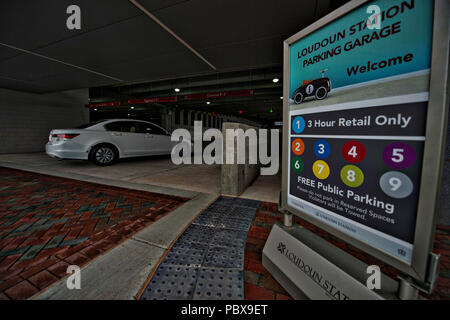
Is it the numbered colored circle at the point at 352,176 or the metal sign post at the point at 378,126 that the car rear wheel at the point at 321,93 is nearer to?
the metal sign post at the point at 378,126

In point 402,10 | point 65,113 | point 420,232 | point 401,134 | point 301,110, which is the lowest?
point 420,232

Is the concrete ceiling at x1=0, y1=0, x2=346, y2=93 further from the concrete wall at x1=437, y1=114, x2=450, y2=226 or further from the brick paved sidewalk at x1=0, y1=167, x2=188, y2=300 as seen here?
the brick paved sidewalk at x1=0, y1=167, x2=188, y2=300

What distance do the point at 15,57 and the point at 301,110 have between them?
7737 millimetres

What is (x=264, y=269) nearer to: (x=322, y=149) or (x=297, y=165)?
(x=297, y=165)

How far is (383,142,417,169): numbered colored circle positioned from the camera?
776mm

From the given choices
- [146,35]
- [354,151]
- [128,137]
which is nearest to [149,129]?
[128,137]

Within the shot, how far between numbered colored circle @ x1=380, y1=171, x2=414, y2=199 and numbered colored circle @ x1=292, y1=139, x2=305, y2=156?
0.51 meters

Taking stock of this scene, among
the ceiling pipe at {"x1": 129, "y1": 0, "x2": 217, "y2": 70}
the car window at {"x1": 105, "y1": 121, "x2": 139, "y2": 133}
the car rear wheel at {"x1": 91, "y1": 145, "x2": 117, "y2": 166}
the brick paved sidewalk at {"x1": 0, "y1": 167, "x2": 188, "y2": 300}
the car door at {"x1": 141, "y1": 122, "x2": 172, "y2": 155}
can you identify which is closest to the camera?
the brick paved sidewalk at {"x1": 0, "y1": 167, "x2": 188, "y2": 300}

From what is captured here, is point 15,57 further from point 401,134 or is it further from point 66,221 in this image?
point 401,134

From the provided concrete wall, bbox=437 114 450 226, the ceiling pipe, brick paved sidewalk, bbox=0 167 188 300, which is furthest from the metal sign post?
the ceiling pipe

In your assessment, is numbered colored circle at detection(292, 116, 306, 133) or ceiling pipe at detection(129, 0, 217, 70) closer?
numbered colored circle at detection(292, 116, 306, 133)

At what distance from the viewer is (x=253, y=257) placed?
1.44 metres
